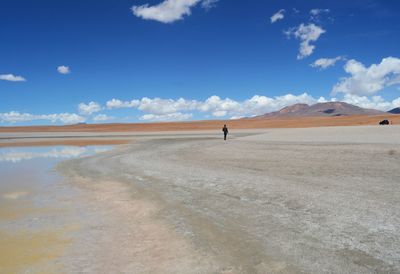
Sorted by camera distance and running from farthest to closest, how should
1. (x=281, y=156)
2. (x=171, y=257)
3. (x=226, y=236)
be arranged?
(x=281, y=156), (x=226, y=236), (x=171, y=257)

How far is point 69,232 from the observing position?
338 inches

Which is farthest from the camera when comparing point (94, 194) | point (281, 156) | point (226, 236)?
point (281, 156)

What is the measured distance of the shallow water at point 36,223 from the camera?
22.7ft

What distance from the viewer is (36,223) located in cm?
949

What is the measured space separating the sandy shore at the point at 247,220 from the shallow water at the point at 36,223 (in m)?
0.52

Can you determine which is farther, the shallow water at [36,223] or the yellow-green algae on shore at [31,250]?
the shallow water at [36,223]

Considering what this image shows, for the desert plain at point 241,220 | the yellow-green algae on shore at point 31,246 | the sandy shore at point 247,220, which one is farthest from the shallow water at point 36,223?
the sandy shore at point 247,220

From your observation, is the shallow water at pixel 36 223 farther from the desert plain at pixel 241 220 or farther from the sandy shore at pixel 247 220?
the sandy shore at pixel 247 220

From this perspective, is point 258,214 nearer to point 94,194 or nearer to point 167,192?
point 167,192

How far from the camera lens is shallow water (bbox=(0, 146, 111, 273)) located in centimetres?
691

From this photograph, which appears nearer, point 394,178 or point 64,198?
point 64,198

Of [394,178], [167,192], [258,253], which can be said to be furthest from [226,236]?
[394,178]

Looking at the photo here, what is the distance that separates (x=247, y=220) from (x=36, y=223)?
5364 millimetres

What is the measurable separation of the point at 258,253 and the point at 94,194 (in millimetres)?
7875
